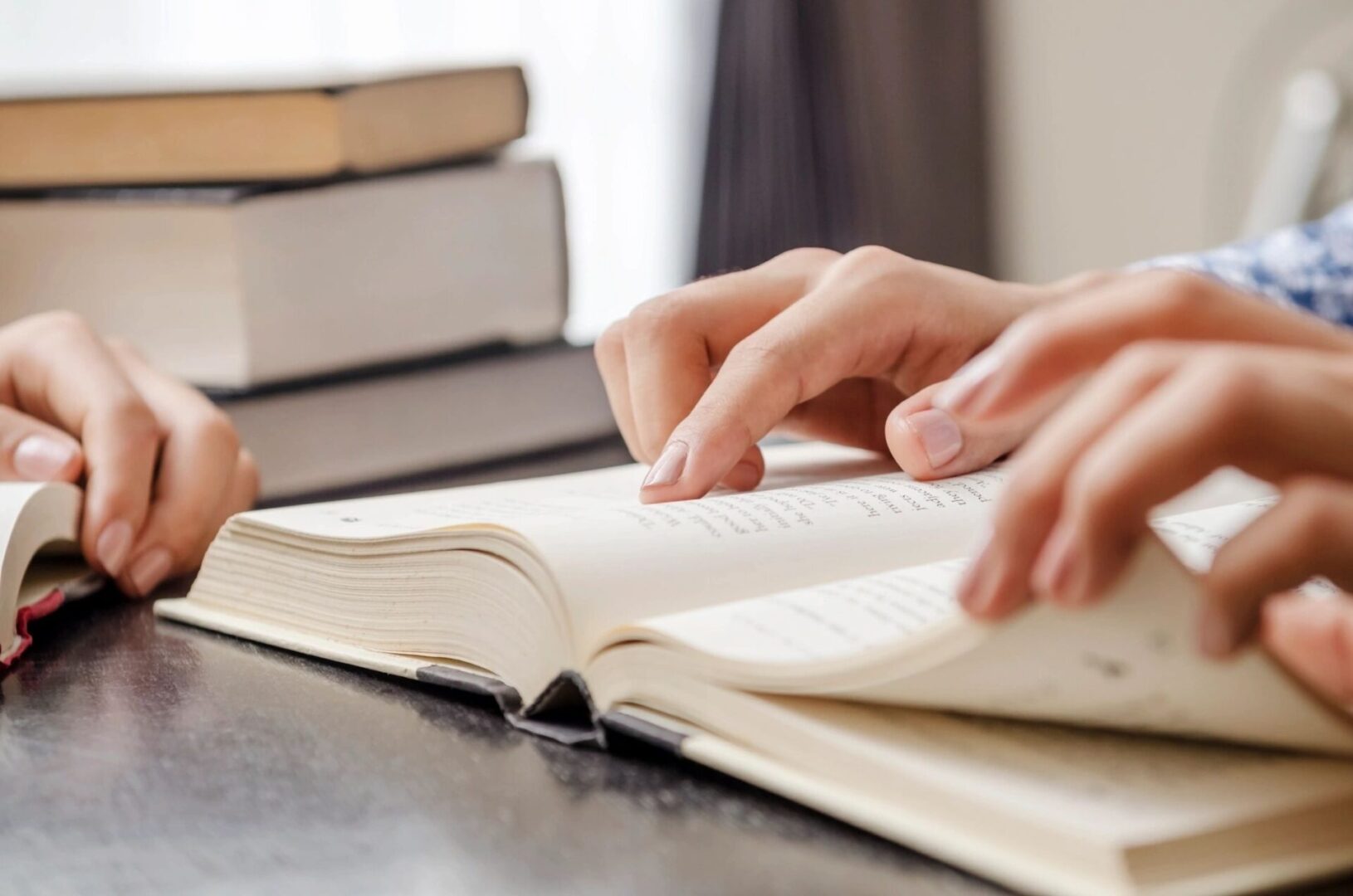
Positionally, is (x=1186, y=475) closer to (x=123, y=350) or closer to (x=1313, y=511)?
(x=1313, y=511)

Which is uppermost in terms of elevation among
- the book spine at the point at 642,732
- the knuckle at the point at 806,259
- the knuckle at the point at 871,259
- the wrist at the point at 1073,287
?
the knuckle at the point at 871,259

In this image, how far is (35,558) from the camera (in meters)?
0.79

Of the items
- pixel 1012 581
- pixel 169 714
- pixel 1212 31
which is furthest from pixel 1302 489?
pixel 1212 31

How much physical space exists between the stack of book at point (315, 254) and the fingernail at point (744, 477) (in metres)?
0.40

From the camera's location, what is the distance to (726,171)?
2.39m

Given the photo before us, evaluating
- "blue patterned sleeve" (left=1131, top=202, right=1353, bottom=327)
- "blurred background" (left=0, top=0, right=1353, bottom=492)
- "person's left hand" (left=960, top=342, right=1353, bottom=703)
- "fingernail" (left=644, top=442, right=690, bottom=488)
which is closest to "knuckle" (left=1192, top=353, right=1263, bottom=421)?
"person's left hand" (left=960, top=342, right=1353, bottom=703)

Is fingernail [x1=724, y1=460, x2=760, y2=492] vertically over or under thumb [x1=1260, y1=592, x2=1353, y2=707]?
under

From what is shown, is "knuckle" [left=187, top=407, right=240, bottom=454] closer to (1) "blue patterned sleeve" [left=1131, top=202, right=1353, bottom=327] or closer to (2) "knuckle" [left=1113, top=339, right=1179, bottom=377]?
(2) "knuckle" [left=1113, top=339, right=1179, bottom=377]

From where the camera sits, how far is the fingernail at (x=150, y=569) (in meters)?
0.75

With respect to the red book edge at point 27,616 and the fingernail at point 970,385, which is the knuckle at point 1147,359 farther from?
the red book edge at point 27,616

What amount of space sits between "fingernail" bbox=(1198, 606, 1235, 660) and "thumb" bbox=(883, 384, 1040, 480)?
0.30 metres

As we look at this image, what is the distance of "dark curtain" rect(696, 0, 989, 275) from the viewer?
2.38 metres

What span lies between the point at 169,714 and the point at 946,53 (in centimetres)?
246

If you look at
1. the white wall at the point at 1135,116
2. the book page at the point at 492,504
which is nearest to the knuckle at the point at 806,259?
the book page at the point at 492,504
